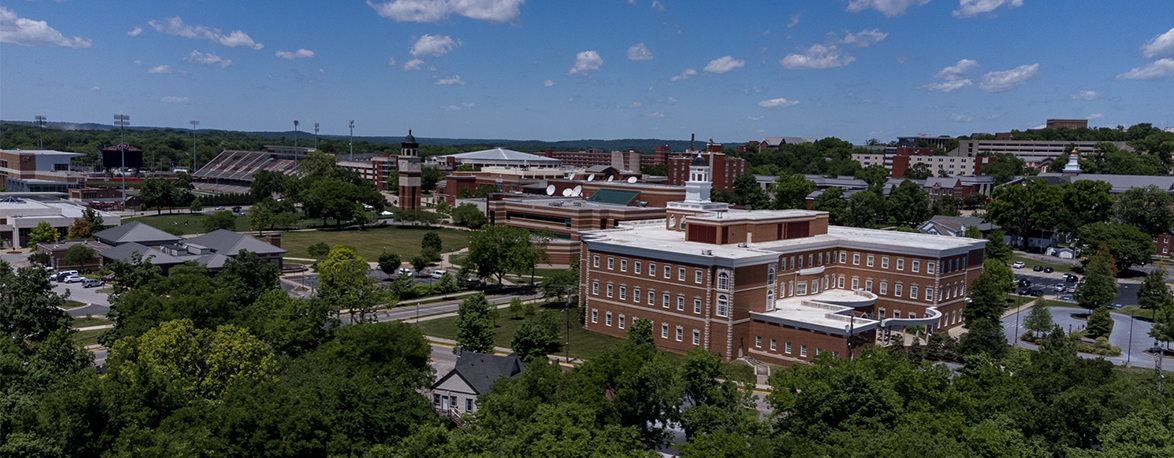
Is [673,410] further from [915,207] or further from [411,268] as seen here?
[915,207]

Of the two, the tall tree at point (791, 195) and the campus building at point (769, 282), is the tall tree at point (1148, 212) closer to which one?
the tall tree at point (791, 195)

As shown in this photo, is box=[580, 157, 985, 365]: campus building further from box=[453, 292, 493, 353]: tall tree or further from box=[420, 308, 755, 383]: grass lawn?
box=[453, 292, 493, 353]: tall tree

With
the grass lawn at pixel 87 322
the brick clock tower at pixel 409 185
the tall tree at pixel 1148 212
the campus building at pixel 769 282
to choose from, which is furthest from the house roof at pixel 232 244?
the tall tree at pixel 1148 212

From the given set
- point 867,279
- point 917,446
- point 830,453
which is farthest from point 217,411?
point 867,279

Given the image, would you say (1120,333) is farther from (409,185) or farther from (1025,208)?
(409,185)

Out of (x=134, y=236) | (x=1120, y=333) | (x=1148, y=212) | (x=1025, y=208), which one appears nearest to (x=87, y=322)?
(x=134, y=236)

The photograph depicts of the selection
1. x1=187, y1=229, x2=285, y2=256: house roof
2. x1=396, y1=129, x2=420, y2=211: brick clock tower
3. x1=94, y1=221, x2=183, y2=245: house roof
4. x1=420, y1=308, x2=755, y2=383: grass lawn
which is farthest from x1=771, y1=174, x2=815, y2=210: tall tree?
x1=94, y1=221, x2=183, y2=245: house roof

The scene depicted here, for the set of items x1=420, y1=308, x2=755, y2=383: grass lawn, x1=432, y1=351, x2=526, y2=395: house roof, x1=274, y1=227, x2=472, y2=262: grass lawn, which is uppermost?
x1=432, y1=351, x2=526, y2=395: house roof
